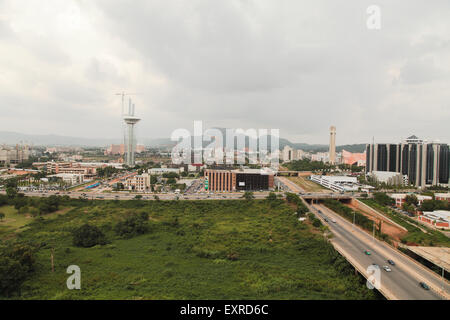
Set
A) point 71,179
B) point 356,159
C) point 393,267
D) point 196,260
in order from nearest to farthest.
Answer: point 393,267
point 196,260
point 71,179
point 356,159

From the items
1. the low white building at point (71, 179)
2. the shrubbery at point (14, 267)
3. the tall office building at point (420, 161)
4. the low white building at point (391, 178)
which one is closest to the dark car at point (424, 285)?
the shrubbery at point (14, 267)

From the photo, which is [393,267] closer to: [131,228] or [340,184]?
[131,228]

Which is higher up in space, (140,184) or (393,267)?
(140,184)

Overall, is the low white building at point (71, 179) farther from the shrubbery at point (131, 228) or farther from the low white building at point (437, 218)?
the low white building at point (437, 218)

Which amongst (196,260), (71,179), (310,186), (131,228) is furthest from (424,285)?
(71,179)
